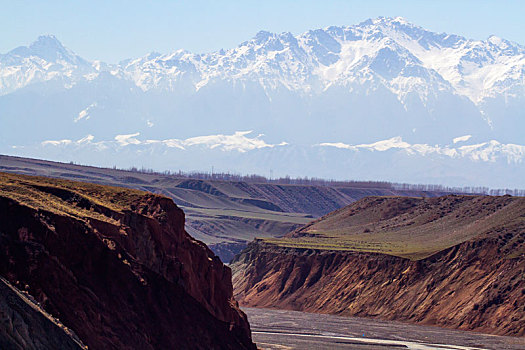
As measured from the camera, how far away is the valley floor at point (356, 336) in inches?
4488

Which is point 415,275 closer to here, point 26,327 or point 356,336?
point 356,336

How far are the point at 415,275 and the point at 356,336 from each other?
35746mm

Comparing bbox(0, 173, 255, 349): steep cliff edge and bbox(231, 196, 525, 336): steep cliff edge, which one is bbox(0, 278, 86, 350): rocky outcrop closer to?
bbox(0, 173, 255, 349): steep cliff edge

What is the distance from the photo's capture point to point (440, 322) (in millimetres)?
143125

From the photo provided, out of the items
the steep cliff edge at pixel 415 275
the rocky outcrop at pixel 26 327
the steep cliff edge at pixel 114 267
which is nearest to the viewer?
the rocky outcrop at pixel 26 327

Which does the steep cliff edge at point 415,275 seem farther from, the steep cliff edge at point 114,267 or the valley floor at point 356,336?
the steep cliff edge at point 114,267

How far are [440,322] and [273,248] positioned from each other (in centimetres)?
5474

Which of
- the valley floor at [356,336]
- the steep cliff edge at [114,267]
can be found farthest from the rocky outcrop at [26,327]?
the valley floor at [356,336]

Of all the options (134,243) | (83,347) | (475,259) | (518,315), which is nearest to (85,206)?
(134,243)

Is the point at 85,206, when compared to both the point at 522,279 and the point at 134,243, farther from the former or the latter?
the point at 522,279

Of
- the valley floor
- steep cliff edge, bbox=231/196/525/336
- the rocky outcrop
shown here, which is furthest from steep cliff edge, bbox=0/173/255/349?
steep cliff edge, bbox=231/196/525/336

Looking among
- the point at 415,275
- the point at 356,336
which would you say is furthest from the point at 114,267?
the point at 415,275

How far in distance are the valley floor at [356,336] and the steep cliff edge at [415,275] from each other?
5.97 m

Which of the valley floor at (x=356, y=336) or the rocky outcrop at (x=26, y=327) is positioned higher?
the rocky outcrop at (x=26, y=327)
